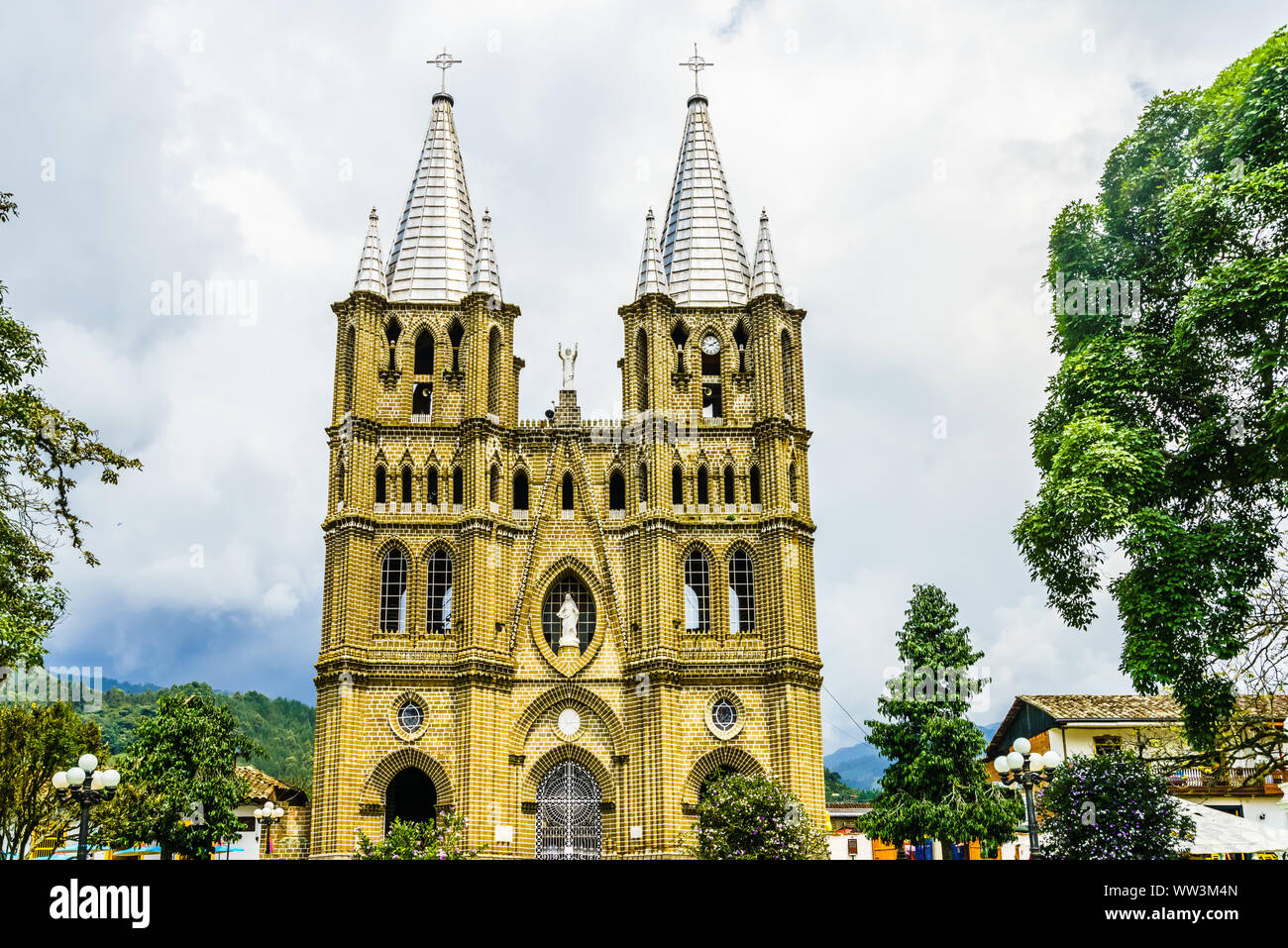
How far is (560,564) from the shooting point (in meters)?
37.4

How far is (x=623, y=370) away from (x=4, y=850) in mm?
25531

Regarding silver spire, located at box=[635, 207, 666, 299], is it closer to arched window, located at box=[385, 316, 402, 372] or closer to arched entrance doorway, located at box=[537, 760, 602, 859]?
arched window, located at box=[385, 316, 402, 372]

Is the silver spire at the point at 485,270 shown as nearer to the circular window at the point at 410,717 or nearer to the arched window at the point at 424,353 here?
the arched window at the point at 424,353

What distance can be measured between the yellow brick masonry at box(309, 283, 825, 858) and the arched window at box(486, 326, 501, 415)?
85 mm

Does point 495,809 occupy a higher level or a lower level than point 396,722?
lower

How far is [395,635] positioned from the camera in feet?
117

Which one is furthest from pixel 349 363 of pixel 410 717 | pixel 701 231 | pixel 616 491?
pixel 701 231

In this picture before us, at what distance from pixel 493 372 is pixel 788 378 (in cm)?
983

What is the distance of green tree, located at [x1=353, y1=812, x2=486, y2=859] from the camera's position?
28.4m

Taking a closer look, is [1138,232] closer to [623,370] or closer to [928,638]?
[928,638]

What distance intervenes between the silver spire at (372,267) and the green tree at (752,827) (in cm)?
1987

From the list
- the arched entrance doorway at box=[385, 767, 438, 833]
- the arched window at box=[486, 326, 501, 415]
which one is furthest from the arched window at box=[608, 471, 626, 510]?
the arched entrance doorway at box=[385, 767, 438, 833]
